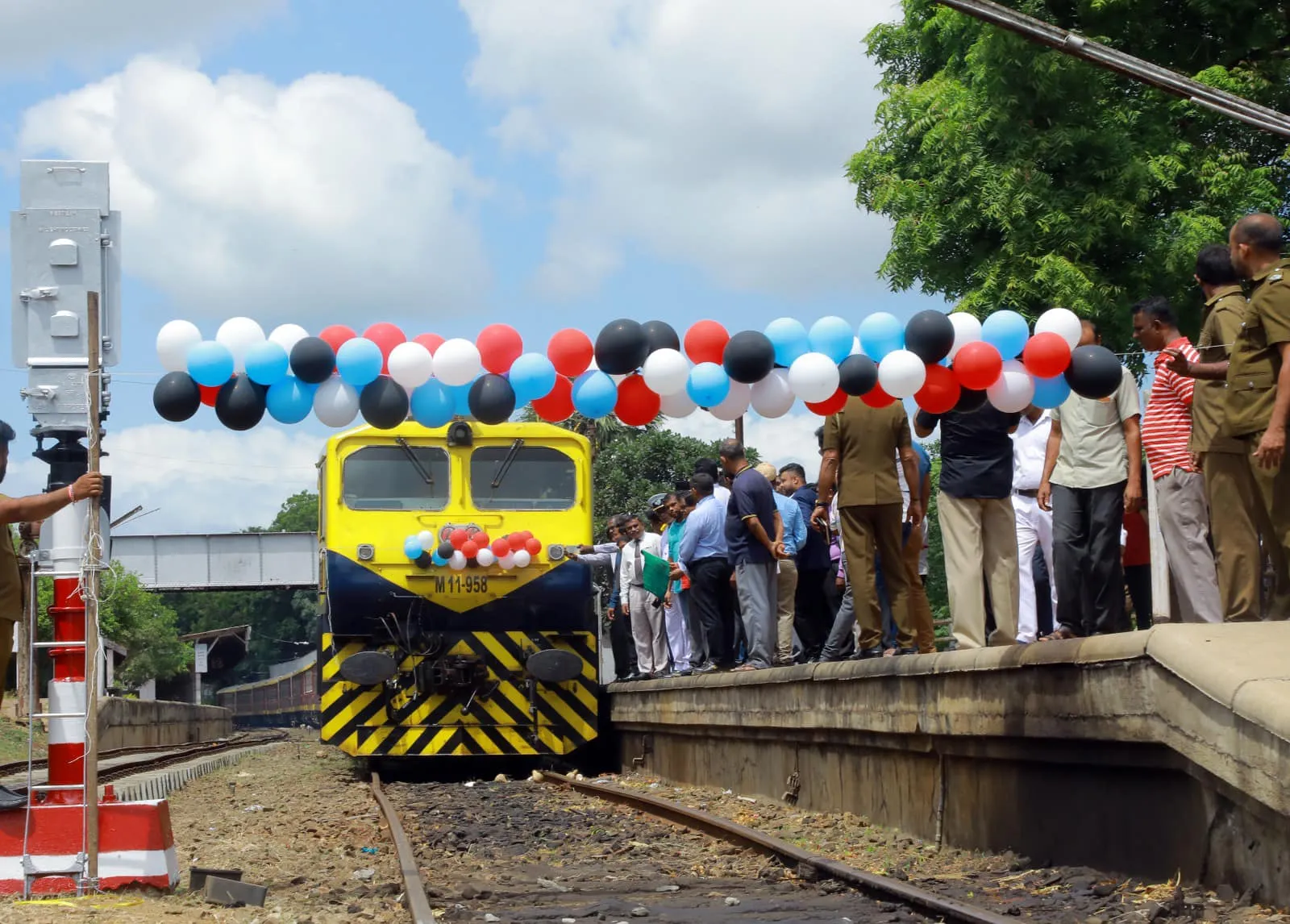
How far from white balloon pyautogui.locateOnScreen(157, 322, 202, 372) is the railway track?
2407 millimetres

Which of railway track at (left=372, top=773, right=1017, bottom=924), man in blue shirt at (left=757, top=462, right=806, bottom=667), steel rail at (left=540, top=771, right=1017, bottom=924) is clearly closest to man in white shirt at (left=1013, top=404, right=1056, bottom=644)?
man in blue shirt at (left=757, top=462, right=806, bottom=667)

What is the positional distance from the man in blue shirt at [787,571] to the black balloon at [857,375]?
4292mm

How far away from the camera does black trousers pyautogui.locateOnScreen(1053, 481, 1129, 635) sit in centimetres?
778

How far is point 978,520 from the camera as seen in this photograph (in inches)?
320

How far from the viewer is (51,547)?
6926mm

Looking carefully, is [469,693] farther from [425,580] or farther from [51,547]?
[51,547]

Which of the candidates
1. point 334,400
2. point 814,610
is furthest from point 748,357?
point 814,610

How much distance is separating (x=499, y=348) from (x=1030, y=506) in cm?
424

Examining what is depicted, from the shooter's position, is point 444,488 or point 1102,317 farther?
point 1102,317

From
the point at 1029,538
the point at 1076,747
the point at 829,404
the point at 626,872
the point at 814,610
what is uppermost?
the point at 829,404

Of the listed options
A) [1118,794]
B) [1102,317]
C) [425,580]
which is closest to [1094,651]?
[1118,794]

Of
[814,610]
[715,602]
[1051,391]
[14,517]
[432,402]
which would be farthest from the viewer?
[715,602]

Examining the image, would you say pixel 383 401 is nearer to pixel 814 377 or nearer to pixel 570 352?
pixel 570 352

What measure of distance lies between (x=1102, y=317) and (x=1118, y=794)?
14.2 m
